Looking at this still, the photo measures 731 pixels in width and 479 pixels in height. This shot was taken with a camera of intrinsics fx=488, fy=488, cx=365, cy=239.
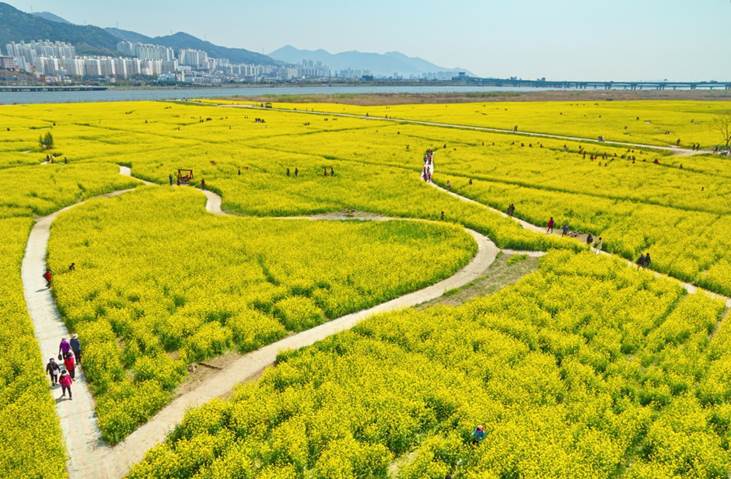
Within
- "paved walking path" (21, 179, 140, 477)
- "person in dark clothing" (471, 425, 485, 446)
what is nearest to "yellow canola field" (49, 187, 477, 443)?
"paved walking path" (21, 179, 140, 477)

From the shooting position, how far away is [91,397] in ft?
62.1

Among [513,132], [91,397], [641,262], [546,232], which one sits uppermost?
[513,132]

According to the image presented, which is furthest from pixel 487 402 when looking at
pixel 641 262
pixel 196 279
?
pixel 641 262

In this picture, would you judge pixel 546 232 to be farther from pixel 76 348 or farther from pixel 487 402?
pixel 76 348

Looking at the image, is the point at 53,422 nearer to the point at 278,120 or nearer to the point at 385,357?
the point at 385,357

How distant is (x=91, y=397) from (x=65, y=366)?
2274 mm

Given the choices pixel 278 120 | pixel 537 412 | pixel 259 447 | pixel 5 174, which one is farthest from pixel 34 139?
pixel 537 412

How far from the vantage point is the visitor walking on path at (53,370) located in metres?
19.2

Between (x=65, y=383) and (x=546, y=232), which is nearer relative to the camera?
(x=65, y=383)

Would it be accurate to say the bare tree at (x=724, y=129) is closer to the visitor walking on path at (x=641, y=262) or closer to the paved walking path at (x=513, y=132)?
the paved walking path at (x=513, y=132)

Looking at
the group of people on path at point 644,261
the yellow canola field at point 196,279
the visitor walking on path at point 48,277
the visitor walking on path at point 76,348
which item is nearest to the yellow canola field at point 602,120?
the group of people on path at point 644,261

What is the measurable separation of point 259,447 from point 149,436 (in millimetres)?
3982

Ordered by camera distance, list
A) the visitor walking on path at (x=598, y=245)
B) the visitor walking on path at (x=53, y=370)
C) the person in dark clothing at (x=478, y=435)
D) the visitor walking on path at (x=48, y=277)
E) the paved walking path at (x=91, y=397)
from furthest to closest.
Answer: the visitor walking on path at (x=598, y=245) → the visitor walking on path at (x=48, y=277) → the visitor walking on path at (x=53, y=370) → the person in dark clothing at (x=478, y=435) → the paved walking path at (x=91, y=397)

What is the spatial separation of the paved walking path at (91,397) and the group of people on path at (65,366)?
1.53ft
